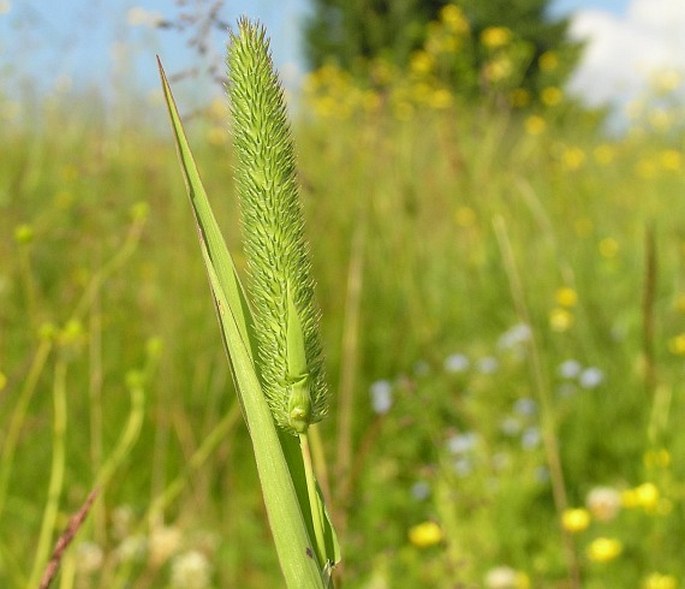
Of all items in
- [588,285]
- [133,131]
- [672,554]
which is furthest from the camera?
[133,131]

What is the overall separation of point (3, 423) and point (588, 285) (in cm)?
174

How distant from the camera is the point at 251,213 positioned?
32 centimetres

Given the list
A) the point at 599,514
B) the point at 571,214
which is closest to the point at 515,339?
the point at 599,514

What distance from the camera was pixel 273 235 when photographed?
1.04ft

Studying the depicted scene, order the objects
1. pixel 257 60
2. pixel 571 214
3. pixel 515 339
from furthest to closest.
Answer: pixel 571 214, pixel 515 339, pixel 257 60

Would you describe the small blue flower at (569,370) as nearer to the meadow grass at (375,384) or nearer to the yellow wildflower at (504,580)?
the meadow grass at (375,384)

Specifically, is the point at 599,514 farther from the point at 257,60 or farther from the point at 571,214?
the point at 571,214

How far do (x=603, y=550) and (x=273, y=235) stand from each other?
1.34 m

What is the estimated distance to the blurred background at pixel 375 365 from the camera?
4.66 feet

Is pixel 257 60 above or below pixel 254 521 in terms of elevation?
above

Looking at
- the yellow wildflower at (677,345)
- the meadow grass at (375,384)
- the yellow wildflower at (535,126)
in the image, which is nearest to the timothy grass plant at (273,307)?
the meadow grass at (375,384)

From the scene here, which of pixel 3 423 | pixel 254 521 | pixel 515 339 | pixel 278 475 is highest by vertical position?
pixel 278 475

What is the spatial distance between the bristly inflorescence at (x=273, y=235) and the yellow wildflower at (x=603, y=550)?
4.27 ft

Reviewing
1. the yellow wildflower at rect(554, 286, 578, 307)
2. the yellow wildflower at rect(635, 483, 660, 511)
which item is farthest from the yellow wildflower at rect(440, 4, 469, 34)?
the yellow wildflower at rect(635, 483, 660, 511)
